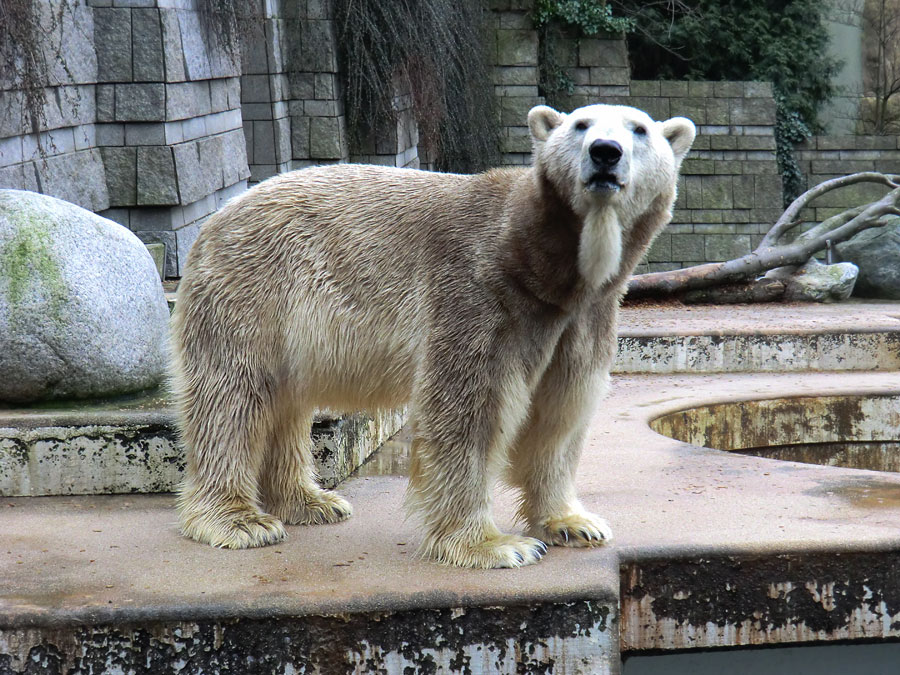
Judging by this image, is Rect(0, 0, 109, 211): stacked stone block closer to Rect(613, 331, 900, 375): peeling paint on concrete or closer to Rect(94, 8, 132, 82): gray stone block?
Rect(94, 8, 132, 82): gray stone block

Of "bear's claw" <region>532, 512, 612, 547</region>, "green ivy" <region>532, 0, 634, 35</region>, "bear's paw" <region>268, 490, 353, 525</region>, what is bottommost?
"bear's paw" <region>268, 490, 353, 525</region>

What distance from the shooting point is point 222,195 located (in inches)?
302

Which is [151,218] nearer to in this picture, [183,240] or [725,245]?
[183,240]

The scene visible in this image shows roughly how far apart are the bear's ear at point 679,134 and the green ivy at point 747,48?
14.3 meters

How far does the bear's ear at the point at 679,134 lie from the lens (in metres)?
2.81

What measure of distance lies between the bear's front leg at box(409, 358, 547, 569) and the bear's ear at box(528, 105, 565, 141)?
0.63 m

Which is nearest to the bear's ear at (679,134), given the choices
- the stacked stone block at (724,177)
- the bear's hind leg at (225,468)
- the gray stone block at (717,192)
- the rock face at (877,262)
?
the bear's hind leg at (225,468)

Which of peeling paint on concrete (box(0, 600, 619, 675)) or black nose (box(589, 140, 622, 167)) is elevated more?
black nose (box(589, 140, 622, 167))

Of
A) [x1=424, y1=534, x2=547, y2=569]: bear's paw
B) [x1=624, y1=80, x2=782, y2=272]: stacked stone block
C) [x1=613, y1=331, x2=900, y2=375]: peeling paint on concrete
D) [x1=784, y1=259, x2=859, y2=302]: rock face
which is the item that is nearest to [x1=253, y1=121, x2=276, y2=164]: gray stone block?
[x1=613, y1=331, x2=900, y2=375]: peeling paint on concrete

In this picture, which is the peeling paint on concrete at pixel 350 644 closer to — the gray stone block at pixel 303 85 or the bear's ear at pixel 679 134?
the bear's ear at pixel 679 134

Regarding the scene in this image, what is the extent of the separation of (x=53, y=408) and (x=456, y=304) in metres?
1.83

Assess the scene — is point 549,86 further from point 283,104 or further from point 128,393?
point 128,393

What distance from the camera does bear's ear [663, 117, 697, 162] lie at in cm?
281

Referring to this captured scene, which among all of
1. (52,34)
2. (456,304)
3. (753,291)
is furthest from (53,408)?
(753,291)
